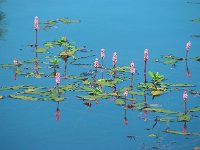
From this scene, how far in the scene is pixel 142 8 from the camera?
769 centimetres

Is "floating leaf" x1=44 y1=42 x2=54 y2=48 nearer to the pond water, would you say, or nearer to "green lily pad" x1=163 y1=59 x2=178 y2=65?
the pond water

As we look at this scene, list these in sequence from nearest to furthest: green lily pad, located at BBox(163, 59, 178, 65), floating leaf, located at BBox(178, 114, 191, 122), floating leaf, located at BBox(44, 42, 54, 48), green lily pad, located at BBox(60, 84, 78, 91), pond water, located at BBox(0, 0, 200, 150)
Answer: pond water, located at BBox(0, 0, 200, 150), floating leaf, located at BBox(178, 114, 191, 122), green lily pad, located at BBox(60, 84, 78, 91), green lily pad, located at BBox(163, 59, 178, 65), floating leaf, located at BBox(44, 42, 54, 48)

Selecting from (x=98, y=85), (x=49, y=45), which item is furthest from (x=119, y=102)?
(x=49, y=45)

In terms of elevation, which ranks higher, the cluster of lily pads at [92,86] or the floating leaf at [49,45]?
the floating leaf at [49,45]

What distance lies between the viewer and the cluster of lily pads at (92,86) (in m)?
3.67

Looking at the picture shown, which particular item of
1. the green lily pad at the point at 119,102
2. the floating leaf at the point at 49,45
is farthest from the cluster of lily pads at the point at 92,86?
the floating leaf at the point at 49,45

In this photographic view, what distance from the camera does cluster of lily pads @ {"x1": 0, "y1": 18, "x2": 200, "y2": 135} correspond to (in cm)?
367

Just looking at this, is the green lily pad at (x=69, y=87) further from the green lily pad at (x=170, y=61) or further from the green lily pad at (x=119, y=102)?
the green lily pad at (x=170, y=61)

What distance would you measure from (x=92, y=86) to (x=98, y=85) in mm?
65

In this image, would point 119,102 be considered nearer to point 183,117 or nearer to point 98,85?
point 98,85

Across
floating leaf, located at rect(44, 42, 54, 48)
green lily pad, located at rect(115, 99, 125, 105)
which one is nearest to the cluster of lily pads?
green lily pad, located at rect(115, 99, 125, 105)

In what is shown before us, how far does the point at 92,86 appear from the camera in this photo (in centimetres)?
398

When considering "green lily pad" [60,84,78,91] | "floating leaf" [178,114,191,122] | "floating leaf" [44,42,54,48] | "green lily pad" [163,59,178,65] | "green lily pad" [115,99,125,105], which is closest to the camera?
"floating leaf" [178,114,191,122]

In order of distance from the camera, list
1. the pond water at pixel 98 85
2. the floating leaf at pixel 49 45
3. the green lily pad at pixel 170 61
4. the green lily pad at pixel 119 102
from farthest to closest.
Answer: the floating leaf at pixel 49 45, the green lily pad at pixel 170 61, the green lily pad at pixel 119 102, the pond water at pixel 98 85
